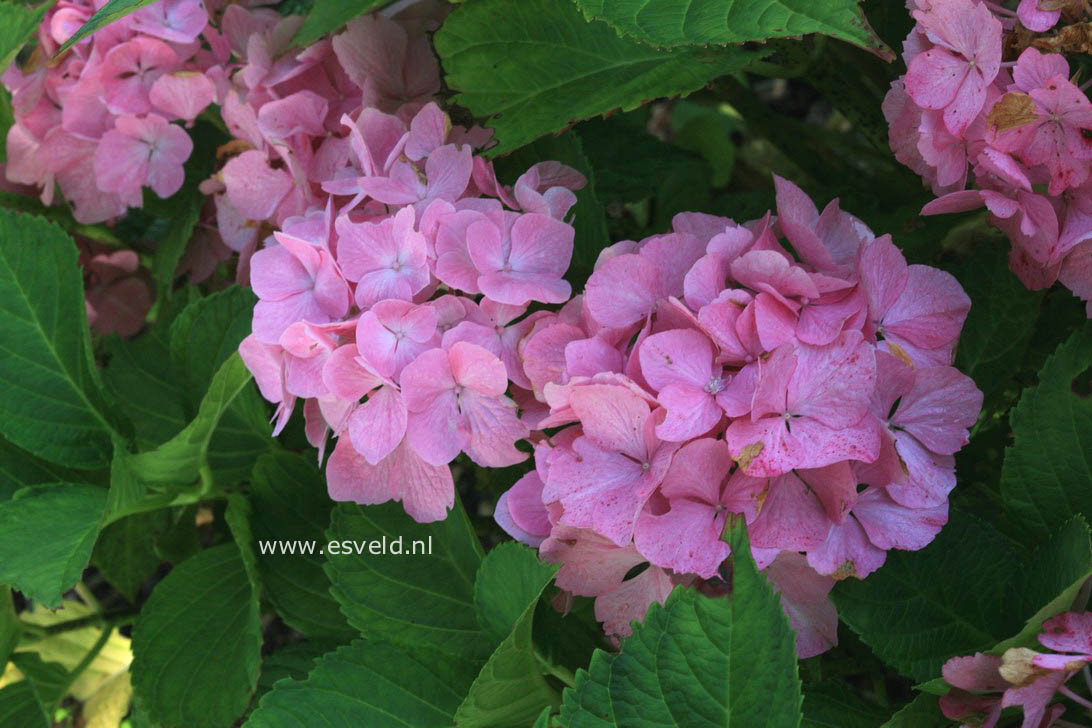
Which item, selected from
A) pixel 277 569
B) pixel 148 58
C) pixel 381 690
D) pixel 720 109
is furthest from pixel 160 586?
pixel 720 109

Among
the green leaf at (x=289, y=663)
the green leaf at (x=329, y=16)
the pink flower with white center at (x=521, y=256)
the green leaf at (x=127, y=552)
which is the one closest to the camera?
the pink flower with white center at (x=521, y=256)

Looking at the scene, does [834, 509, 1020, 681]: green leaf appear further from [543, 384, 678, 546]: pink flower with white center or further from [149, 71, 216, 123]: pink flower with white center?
[149, 71, 216, 123]: pink flower with white center

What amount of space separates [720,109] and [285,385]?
1.19 meters

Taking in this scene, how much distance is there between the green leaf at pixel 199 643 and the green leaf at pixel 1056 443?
23.4 inches

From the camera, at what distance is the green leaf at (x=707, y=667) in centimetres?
59

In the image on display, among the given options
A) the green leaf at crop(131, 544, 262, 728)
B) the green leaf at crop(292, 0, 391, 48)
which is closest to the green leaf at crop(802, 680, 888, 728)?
the green leaf at crop(131, 544, 262, 728)

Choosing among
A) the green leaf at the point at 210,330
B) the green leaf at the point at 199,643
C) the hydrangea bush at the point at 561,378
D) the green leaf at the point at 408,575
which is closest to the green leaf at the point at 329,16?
the hydrangea bush at the point at 561,378

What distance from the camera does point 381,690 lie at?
2.52 ft

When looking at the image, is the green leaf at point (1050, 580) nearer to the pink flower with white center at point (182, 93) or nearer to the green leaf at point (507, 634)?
the green leaf at point (507, 634)

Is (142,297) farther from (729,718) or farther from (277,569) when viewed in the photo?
(729,718)

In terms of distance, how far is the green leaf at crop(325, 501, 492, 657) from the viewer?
0.83m

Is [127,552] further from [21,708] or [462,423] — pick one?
[462,423]

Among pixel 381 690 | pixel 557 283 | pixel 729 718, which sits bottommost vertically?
pixel 381 690

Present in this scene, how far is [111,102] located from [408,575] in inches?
18.7
